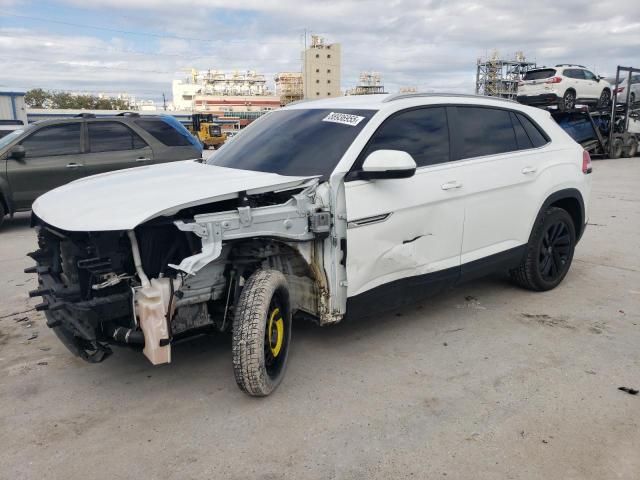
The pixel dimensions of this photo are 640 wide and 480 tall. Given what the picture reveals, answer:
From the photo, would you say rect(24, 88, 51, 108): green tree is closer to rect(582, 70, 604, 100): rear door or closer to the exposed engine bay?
rect(582, 70, 604, 100): rear door

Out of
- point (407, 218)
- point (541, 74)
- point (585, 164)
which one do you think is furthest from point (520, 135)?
point (541, 74)

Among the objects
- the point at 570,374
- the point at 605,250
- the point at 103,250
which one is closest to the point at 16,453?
the point at 103,250

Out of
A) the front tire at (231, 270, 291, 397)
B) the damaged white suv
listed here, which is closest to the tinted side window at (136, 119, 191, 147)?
the damaged white suv

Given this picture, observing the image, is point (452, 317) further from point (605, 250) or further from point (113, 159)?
point (113, 159)

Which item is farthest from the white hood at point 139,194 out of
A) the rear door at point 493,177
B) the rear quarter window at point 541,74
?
the rear quarter window at point 541,74

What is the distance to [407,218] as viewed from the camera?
3574 millimetres

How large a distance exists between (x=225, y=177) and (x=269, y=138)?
0.82 metres

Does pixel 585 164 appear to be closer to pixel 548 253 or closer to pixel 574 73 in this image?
pixel 548 253

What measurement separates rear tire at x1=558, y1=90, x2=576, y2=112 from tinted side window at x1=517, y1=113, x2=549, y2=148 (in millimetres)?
14815

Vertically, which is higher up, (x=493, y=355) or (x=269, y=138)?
(x=269, y=138)

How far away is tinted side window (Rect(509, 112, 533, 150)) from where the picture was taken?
179 inches

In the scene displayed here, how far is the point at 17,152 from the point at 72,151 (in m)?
0.79

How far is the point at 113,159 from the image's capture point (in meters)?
8.69

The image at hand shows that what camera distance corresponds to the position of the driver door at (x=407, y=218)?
3.37 metres
